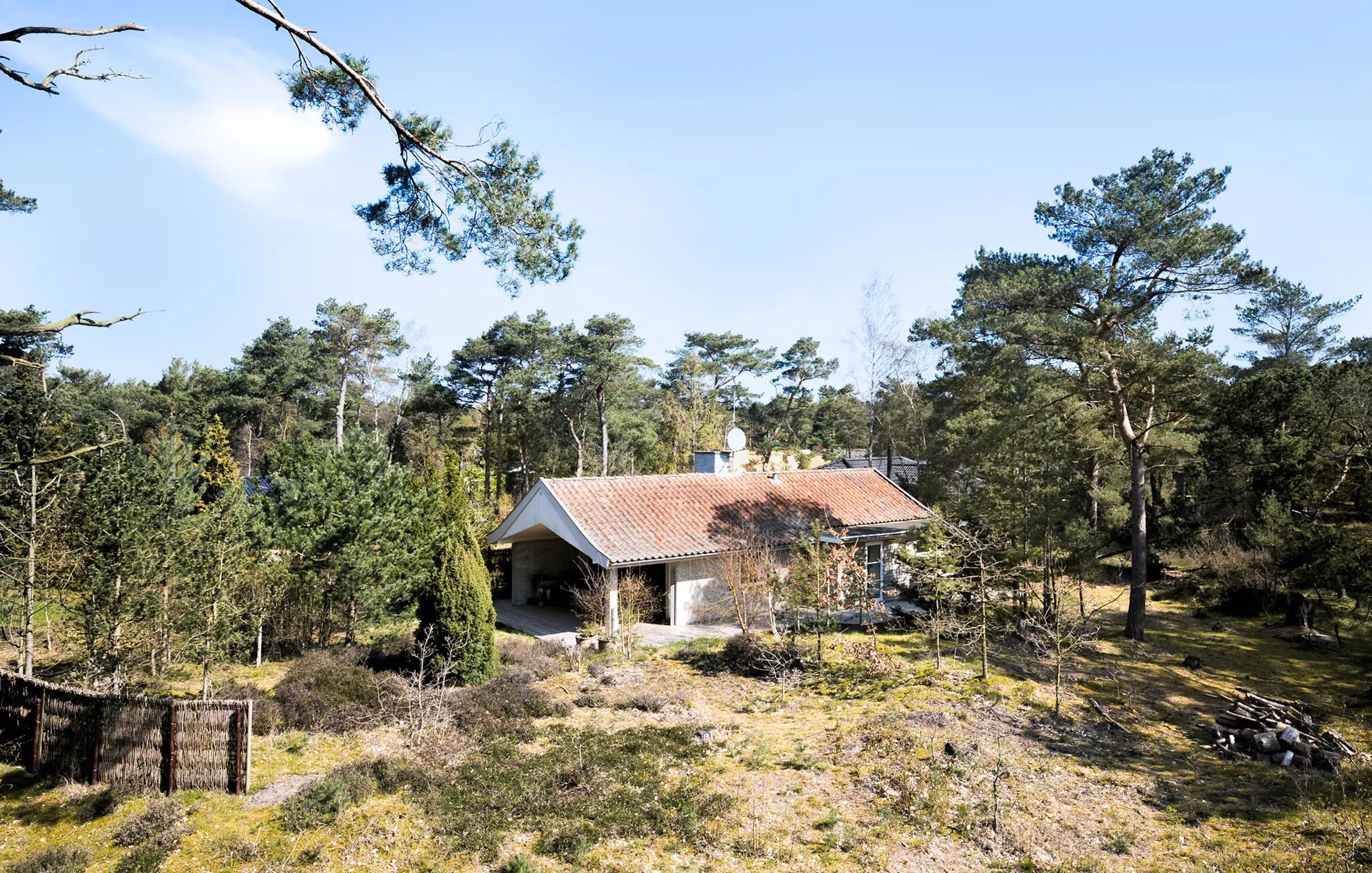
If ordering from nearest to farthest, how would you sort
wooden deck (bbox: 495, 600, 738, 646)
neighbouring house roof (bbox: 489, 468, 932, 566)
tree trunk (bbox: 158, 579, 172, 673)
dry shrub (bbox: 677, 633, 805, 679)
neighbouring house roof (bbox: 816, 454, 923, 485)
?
tree trunk (bbox: 158, 579, 172, 673) → dry shrub (bbox: 677, 633, 805, 679) → wooden deck (bbox: 495, 600, 738, 646) → neighbouring house roof (bbox: 489, 468, 932, 566) → neighbouring house roof (bbox: 816, 454, 923, 485)

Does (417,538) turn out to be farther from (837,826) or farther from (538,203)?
(837,826)

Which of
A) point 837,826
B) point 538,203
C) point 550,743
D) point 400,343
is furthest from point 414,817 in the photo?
point 400,343

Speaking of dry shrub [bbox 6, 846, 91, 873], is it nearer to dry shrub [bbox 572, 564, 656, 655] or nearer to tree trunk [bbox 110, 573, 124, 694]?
tree trunk [bbox 110, 573, 124, 694]

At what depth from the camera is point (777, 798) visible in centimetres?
966

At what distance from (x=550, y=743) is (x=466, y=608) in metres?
3.79

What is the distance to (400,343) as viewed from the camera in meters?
48.3

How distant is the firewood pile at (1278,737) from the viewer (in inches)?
455

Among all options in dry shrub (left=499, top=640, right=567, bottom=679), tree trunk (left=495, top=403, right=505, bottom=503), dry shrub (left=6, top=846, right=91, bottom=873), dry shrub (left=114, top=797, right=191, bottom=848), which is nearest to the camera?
dry shrub (left=6, top=846, right=91, bottom=873)

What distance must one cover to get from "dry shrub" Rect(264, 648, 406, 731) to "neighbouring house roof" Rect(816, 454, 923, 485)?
1118 inches

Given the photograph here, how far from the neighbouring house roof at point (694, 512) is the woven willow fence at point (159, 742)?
31.9 feet

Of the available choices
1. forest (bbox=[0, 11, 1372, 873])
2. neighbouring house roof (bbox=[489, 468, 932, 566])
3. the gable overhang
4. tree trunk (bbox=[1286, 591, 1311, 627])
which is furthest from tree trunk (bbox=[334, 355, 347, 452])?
tree trunk (bbox=[1286, 591, 1311, 627])

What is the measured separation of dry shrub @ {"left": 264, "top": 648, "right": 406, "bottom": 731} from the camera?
12.1 m

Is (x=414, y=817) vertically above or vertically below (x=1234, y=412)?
below

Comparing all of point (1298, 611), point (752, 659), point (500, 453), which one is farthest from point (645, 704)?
point (500, 453)
